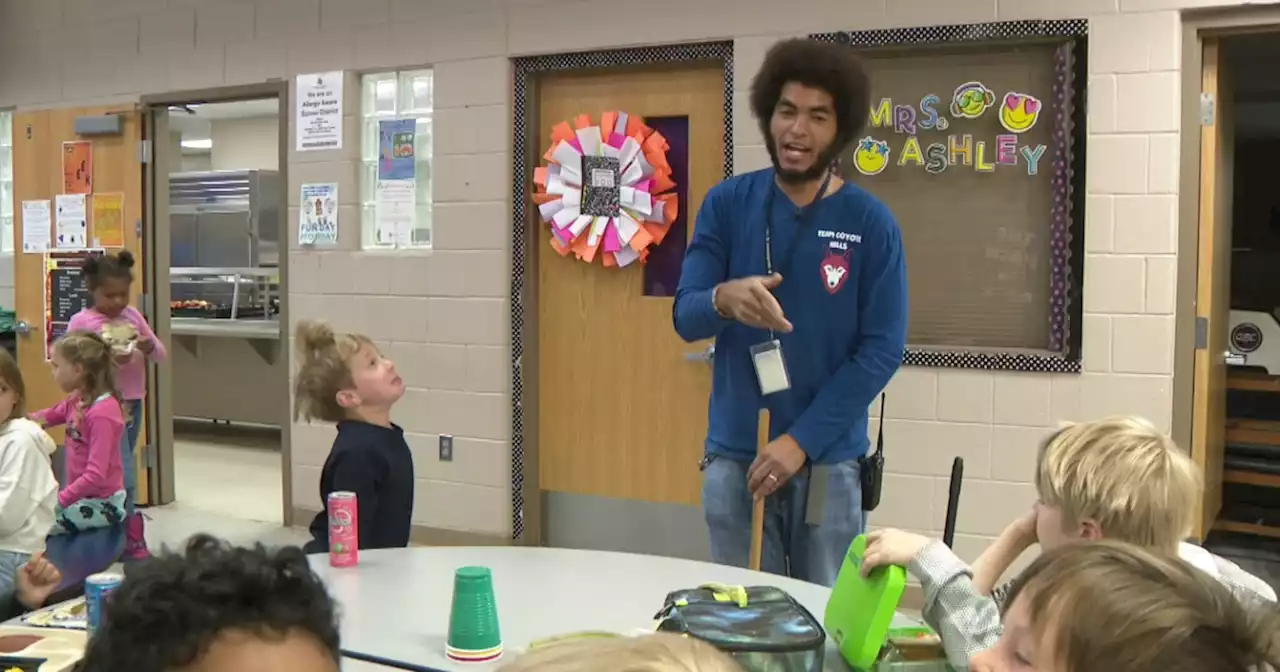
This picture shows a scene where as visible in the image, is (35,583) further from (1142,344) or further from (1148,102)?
(1148,102)

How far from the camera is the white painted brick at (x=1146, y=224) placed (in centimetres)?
342

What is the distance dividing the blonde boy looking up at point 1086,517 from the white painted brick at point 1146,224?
6.13 feet

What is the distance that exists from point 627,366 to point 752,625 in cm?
283

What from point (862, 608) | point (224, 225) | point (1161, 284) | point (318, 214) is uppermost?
point (224, 225)

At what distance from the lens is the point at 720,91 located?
4055mm

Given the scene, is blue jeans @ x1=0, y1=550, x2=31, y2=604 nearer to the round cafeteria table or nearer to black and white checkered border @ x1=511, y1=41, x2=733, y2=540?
the round cafeteria table

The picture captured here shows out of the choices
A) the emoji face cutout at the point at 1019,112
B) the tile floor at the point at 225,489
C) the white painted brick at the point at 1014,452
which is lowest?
the tile floor at the point at 225,489

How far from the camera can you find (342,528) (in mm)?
2043

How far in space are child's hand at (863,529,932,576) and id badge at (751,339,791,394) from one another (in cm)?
74

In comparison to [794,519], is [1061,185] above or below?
above

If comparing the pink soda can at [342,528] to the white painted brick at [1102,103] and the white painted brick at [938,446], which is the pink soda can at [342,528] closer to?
the white painted brick at [938,446]

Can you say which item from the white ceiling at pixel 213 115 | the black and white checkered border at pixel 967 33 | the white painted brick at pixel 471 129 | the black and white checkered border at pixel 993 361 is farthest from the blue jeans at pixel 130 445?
the white ceiling at pixel 213 115

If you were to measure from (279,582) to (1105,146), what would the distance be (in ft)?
10.4

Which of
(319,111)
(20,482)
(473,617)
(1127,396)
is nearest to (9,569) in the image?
(20,482)
